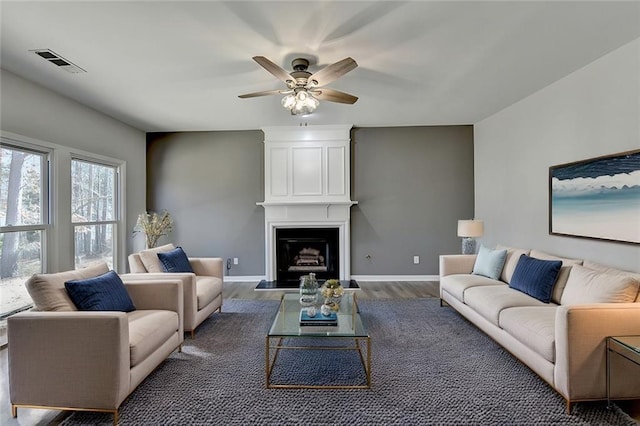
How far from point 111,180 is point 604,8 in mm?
5697

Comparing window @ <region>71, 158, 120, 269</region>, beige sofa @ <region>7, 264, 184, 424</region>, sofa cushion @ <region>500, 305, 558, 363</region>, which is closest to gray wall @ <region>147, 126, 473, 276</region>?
window @ <region>71, 158, 120, 269</region>

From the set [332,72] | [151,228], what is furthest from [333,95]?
[151,228]

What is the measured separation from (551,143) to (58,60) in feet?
16.3

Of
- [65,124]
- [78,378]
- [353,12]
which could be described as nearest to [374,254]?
[353,12]

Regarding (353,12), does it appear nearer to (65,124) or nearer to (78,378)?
(78,378)

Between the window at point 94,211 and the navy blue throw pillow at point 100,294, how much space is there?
2.01 m

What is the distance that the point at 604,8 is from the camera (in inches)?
83.0

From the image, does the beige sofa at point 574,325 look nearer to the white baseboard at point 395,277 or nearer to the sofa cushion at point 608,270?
the sofa cushion at point 608,270

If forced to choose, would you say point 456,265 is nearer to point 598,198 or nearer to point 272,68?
point 598,198

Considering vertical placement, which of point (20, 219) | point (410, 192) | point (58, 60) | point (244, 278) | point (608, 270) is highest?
point (58, 60)

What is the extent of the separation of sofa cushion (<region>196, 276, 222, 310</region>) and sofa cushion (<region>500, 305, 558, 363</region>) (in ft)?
9.04

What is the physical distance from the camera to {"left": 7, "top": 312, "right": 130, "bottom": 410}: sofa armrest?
183 centimetres

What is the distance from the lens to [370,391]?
6.93ft

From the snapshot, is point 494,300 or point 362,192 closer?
point 494,300
